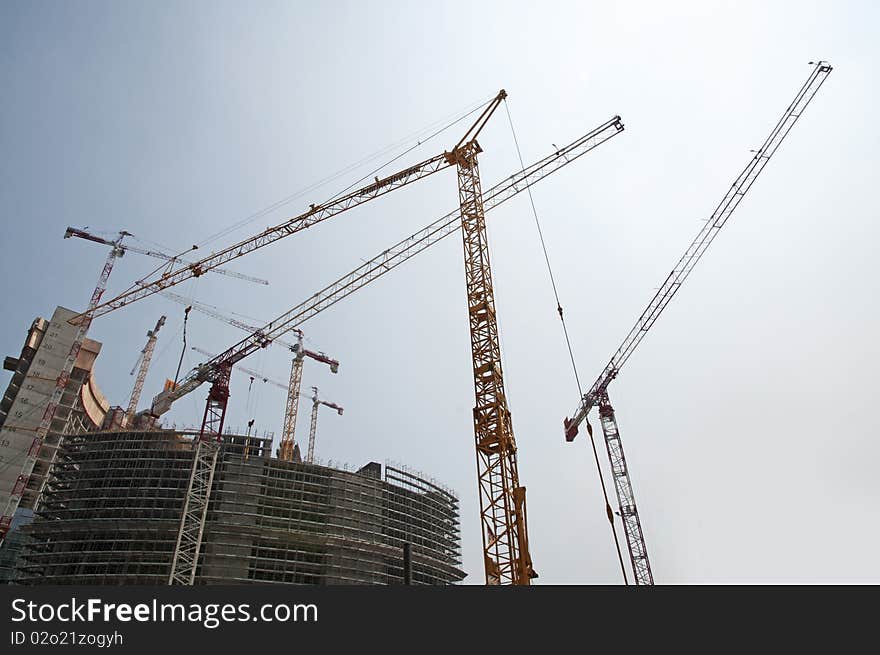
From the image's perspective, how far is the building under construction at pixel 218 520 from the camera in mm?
57469

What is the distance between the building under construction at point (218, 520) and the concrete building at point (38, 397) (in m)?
7.80

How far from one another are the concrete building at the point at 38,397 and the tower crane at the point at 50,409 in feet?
3.71

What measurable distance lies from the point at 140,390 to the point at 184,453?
4268 cm

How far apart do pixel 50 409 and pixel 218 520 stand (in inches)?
1125

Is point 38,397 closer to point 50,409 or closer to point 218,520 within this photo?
point 50,409

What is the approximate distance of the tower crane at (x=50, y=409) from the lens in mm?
61875

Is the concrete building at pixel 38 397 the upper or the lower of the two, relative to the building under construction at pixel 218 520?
upper

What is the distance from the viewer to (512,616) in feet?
36.9

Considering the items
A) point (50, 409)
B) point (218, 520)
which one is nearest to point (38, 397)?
point (50, 409)

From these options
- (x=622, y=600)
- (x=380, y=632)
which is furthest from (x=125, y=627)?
(x=622, y=600)

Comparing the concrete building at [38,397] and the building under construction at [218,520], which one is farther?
the concrete building at [38,397]

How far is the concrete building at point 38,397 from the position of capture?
227 ft

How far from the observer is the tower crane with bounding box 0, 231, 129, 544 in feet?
203

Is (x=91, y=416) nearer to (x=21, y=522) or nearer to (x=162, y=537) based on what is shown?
(x=21, y=522)
